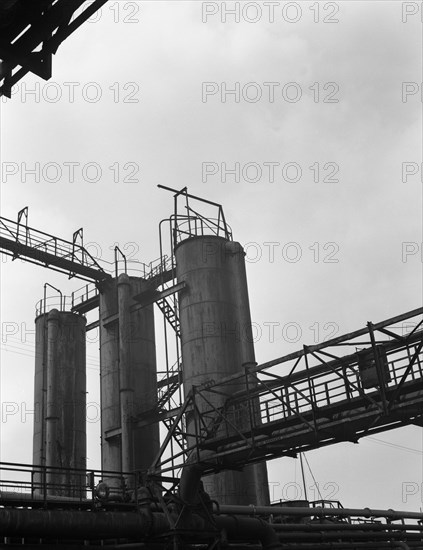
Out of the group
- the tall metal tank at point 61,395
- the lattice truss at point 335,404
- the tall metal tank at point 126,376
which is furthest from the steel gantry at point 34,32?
the tall metal tank at point 61,395

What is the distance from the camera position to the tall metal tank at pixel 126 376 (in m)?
29.7

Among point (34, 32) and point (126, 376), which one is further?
point (126, 376)

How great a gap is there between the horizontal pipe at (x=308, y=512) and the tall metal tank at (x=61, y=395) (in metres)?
13.4

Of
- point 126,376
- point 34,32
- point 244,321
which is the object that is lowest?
point 34,32

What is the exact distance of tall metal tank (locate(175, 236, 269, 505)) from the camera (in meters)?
23.0

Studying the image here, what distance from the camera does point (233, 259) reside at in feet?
88.8

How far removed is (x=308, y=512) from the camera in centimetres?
2341

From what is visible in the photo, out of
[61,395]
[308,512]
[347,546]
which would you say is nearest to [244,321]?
[308,512]

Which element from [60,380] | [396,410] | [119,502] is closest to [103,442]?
[60,380]

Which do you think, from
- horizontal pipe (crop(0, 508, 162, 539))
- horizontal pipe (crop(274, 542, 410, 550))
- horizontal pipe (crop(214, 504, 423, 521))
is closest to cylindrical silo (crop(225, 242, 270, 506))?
horizontal pipe (crop(214, 504, 423, 521))

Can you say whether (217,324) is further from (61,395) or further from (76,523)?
(61,395)

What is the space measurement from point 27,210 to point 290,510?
793 inches

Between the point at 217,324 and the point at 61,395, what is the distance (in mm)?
13341

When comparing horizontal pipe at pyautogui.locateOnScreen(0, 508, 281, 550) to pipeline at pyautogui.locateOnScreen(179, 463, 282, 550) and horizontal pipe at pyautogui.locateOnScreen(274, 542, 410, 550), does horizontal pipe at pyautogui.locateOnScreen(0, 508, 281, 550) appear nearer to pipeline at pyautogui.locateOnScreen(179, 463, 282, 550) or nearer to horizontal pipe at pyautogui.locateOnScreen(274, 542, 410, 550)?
pipeline at pyautogui.locateOnScreen(179, 463, 282, 550)
